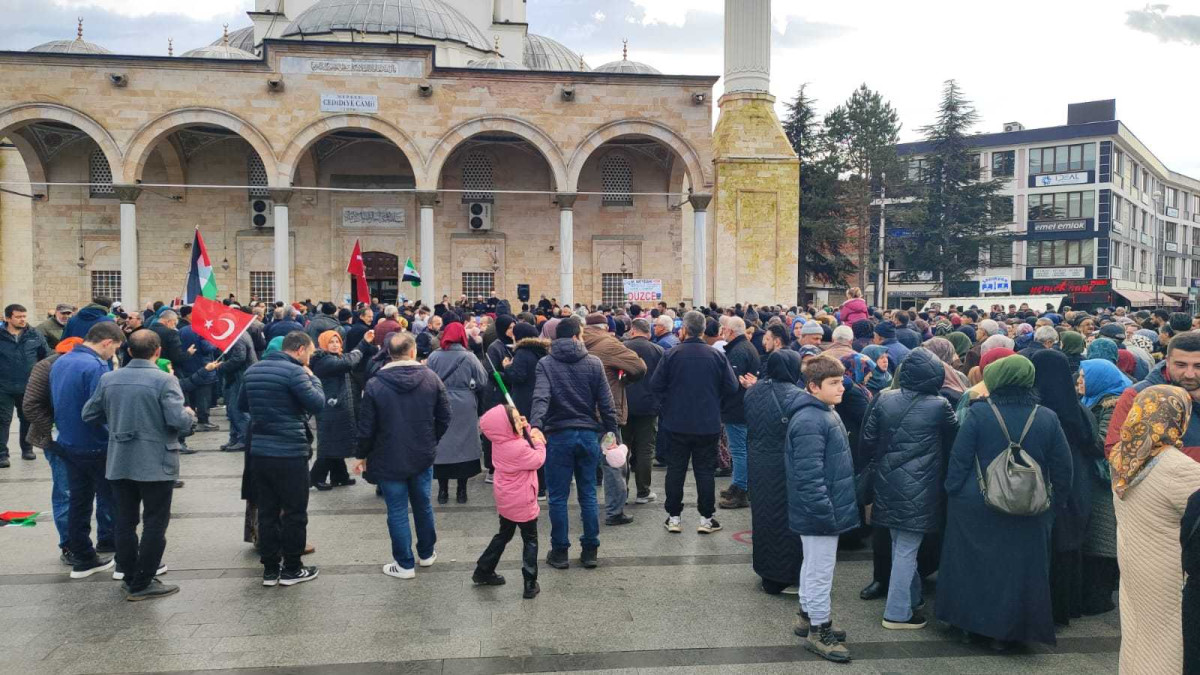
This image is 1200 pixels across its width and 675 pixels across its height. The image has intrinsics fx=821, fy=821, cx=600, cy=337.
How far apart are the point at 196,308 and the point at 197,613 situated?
3756mm

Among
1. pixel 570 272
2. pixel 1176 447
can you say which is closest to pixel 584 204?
pixel 570 272

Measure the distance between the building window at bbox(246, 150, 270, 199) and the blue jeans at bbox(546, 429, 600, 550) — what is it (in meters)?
23.7

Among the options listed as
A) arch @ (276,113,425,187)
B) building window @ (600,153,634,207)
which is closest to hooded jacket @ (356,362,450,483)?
arch @ (276,113,425,187)

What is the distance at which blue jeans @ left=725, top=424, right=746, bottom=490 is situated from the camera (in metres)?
8.20

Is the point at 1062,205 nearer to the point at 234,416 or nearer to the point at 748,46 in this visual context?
the point at 748,46

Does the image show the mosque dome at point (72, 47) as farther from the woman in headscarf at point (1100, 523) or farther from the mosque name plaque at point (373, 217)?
the woman in headscarf at point (1100, 523)

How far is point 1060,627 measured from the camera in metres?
5.18

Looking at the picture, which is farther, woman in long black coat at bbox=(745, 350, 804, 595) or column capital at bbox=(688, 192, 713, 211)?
column capital at bbox=(688, 192, 713, 211)

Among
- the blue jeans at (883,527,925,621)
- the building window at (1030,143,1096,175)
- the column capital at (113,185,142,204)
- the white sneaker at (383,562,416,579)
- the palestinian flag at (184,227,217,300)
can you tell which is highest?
the building window at (1030,143,1096,175)

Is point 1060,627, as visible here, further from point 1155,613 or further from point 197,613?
point 197,613

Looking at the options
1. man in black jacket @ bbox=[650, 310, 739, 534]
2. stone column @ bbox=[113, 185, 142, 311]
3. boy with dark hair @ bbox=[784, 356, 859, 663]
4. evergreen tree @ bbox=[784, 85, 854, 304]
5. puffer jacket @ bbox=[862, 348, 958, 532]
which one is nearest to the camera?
boy with dark hair @ bbox=[784, 356, 859, 663]

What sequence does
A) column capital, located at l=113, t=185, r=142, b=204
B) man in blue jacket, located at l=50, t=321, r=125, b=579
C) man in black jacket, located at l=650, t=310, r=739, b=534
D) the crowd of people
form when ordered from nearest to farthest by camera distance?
1. the crowd of people
2. man in blue jacket, located at l=50, t=321, r=125, b=579
3. man in black jacket, located at l=650, t=310, r=739, b=534
4. column capital, located at l=113, t=185, r=142, b=204

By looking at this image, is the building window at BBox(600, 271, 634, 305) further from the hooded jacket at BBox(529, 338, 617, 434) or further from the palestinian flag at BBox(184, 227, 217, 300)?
the hooded jacket at BBox(529, 338, 617, 434)

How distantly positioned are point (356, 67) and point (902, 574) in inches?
901
